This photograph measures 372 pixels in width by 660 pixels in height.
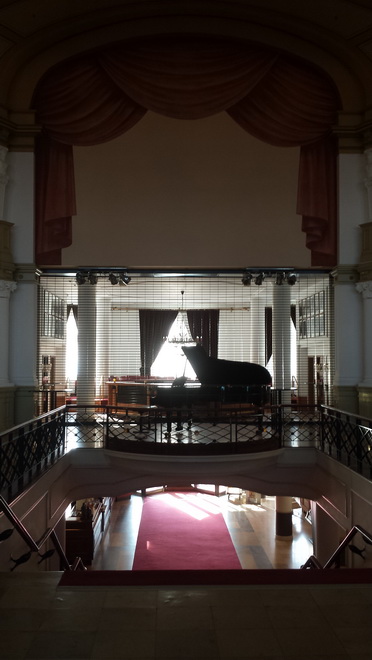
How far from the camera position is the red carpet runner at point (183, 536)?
1091cm

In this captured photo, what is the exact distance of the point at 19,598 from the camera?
138 inches

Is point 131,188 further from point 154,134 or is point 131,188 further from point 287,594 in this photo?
point 287,594

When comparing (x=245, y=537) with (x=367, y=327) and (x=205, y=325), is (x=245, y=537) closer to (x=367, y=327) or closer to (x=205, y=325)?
(x=367, y=327)

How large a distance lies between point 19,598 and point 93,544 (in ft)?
28.2

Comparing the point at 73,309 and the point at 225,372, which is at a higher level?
the point at 73,309

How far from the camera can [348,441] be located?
301 inches

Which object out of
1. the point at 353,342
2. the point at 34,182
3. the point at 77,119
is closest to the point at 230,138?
the point at 77,119

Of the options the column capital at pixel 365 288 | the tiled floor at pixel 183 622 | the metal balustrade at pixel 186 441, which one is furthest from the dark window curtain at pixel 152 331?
the tiled floor at pixel 183 622

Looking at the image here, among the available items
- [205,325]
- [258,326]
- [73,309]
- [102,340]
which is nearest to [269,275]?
[258,326]

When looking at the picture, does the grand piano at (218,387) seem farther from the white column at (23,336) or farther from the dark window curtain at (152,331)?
the dark window curtain at (152,331)

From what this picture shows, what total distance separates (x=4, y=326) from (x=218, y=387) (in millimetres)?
3874

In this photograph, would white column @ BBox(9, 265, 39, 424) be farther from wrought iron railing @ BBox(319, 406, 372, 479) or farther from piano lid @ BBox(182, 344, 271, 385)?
wrought iron railing @ BBox(319, 406, 372, 479)

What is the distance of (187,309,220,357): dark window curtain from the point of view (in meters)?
17.2

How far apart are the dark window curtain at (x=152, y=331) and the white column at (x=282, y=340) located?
5924 mm
